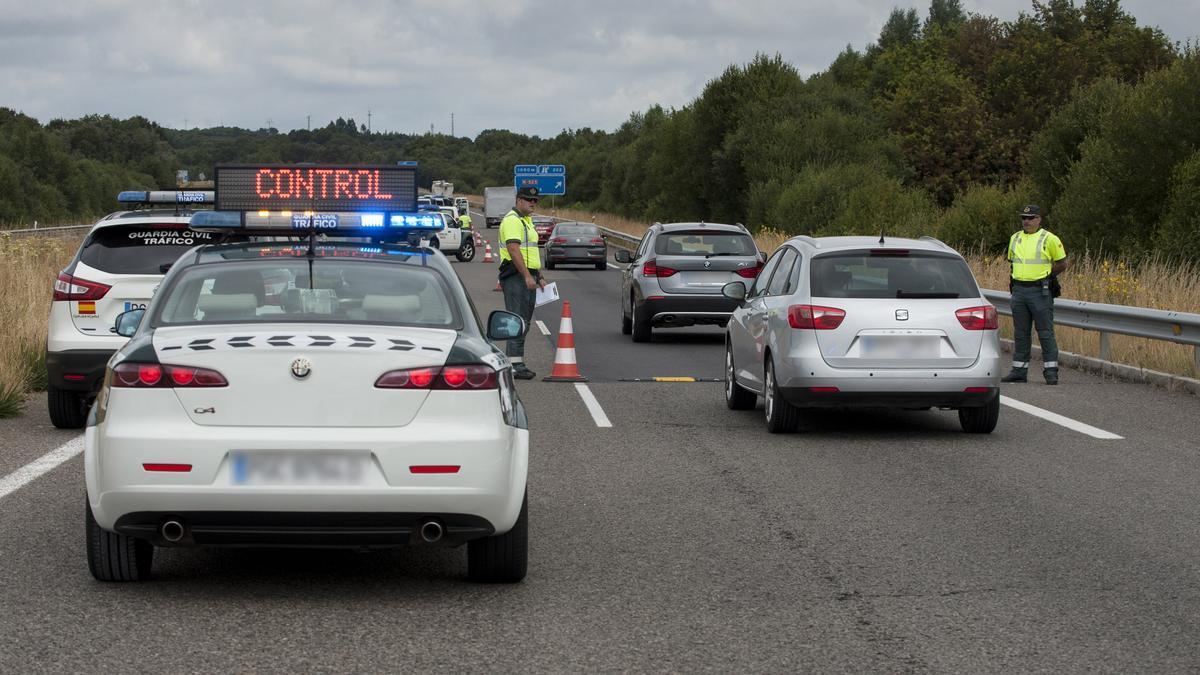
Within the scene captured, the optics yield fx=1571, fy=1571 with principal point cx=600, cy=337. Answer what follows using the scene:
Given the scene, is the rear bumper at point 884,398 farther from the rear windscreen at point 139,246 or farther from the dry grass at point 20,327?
the dry grass at point 20,327

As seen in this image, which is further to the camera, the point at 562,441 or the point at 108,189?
the point at 108,189

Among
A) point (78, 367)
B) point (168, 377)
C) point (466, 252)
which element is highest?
point (168, 377)

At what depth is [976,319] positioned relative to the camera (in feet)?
38.4

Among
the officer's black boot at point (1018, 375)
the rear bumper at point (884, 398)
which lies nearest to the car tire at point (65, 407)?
the rear bumper at point (884, 398)

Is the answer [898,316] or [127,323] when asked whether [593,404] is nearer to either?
[898,316]

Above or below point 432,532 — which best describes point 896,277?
above

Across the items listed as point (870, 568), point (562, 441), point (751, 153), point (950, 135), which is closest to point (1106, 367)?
point (562, 441)

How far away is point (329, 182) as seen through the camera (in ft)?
34.8

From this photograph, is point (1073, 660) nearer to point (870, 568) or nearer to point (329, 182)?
point (870, 568)

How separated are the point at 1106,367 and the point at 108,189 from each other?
335 feet

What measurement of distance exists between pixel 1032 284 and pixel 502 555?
11077 mm

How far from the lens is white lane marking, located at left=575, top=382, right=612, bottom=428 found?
1274 cm

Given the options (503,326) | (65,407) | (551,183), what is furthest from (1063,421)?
(551,183)

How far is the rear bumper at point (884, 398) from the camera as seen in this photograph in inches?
456
